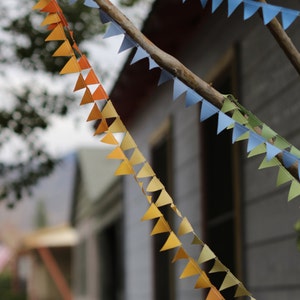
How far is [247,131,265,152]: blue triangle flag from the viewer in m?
1.93

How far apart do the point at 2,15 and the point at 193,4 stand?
390 cm

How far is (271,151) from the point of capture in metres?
1.91

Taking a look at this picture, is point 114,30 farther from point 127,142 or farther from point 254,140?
point 254,140

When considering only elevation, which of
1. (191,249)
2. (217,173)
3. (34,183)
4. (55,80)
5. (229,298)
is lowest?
(229,298)

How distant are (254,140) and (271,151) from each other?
5cm

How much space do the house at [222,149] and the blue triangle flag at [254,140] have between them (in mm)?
1719

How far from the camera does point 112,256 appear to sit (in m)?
14.5

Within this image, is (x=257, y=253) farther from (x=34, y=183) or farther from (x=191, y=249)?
(x=34, y=183)

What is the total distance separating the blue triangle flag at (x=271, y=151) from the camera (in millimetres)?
1894

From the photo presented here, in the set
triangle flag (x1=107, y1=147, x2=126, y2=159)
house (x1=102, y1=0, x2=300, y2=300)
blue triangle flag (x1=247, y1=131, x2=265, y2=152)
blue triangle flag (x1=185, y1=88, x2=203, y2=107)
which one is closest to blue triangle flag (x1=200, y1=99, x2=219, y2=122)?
blue triangle flag (x1=185, y1=88, x2=203, y2=107)

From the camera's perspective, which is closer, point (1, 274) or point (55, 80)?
point (55, 80)

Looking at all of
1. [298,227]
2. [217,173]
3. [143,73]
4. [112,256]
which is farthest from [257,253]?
[112,256]

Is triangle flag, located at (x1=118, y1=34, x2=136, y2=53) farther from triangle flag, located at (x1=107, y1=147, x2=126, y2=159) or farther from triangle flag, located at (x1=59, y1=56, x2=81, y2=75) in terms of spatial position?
triangle flag, located at (x1=107, y1=147, x2=126, y2=159)

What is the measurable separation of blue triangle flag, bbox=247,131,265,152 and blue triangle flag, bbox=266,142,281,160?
0.02 metres
